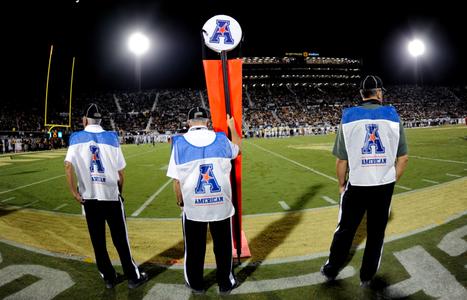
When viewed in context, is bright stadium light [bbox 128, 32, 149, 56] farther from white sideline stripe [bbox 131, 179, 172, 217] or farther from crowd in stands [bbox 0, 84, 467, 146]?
white sideline stripe [bbox 131, 179, 172, 217]

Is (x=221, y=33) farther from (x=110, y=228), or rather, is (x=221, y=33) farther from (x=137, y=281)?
(x=137, y=281)

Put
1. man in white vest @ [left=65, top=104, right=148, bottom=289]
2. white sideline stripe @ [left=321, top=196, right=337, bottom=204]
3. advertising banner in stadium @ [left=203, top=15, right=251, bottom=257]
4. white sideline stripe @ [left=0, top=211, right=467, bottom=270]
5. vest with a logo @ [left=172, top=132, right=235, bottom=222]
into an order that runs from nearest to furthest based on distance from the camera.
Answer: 1. vest with a logo @ [left=172, top=132, right=235, bottom=222]
2. man in white vest @ [left=65, top=104, right=148, bottom=289]
3. advertising banner in stadium @ [left=203, top=15, right=251, bottom=257]
4. white sideline stripe @ [left=0, top=211, right=467, bottom=270]
5. white sideline stripe @ [left=321, top=196, right=337, bottom=204]

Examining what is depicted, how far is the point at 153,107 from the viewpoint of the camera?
198ft

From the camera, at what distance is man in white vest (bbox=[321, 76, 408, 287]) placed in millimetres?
3232

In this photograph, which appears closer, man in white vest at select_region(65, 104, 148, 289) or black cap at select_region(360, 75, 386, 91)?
black cap at select_region(360, 75, 386, 91)

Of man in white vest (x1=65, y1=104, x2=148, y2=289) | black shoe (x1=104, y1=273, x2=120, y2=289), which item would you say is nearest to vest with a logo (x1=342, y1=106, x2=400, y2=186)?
man in white vest (x1=65, y1=104, x2=148, y2=289)

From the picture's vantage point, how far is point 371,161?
3.25 meters

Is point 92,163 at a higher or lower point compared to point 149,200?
higher

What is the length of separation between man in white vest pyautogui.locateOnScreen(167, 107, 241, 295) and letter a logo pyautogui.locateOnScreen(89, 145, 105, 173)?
2.77ft

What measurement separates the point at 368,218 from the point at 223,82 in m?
2.27

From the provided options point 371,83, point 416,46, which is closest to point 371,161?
point 371,83

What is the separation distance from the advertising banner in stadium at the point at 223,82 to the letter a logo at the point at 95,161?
4.52 feet

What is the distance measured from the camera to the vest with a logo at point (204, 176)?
304 cm

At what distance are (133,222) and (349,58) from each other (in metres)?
84.5
